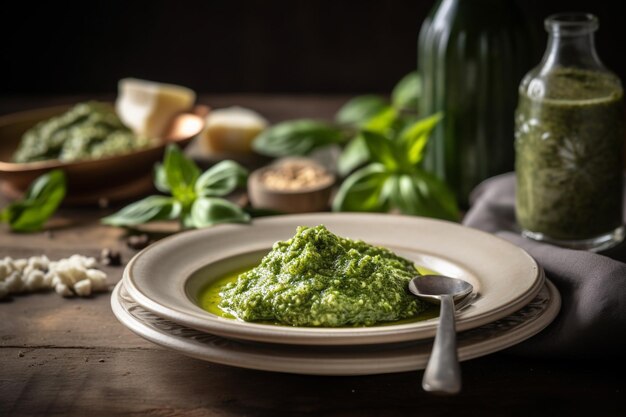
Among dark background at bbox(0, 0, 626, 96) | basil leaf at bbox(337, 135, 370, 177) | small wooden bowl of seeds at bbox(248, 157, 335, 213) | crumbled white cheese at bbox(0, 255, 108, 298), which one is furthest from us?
dark background at bbox(0, 0, 626, 96)

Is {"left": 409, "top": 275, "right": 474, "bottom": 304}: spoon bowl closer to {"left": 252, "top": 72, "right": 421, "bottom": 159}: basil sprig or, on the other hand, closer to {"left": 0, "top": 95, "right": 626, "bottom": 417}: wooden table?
{"left": 0, "top": 95, "right": 626, "bottom": 417}: wooden table

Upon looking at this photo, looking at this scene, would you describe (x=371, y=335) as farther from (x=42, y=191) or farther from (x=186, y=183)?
(x=42, y=191)

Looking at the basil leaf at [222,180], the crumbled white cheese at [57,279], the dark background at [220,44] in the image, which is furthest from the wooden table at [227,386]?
the dark background at [220,44]

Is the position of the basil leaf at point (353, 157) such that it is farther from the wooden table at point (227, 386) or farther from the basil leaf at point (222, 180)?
the wooden table at point (227, 386)

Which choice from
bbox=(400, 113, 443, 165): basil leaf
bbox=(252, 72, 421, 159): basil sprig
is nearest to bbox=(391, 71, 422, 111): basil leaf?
bbox=(252, 72, 421, 159): basil sprig

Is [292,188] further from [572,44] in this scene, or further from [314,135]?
[572,44]

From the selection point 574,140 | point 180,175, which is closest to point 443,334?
point 574,140
